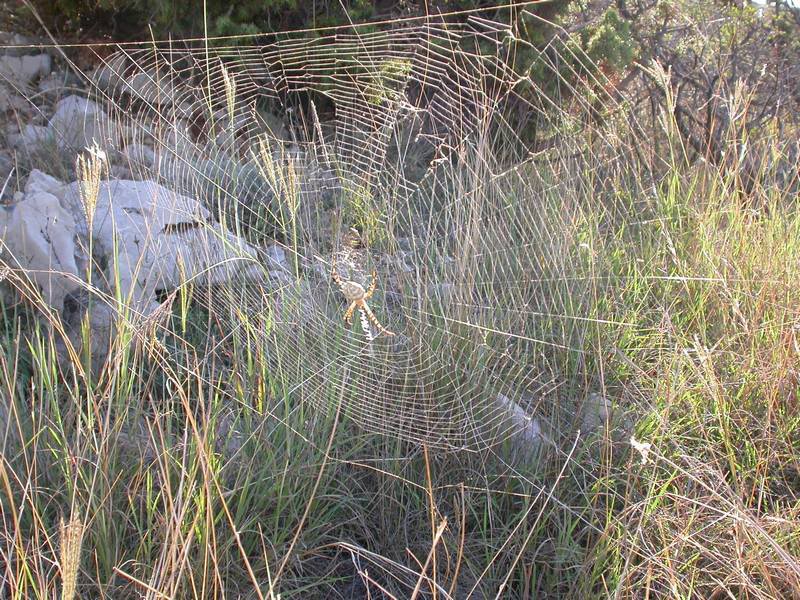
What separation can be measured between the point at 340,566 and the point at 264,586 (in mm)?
316

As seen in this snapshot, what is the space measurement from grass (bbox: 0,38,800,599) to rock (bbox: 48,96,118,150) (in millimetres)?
1549

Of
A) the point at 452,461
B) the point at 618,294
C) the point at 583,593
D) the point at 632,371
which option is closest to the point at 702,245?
the point at 618,294

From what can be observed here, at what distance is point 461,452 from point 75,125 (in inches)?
120

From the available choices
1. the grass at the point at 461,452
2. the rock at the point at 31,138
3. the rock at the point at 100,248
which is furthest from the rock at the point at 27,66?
the grass at the point at 461,452

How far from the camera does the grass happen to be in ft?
5.78

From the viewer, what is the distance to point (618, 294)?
269 centimetres

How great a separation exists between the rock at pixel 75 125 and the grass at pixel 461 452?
1549mm

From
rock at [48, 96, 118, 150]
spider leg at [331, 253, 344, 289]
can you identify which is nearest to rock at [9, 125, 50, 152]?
rock at [48, 96, 118, 150]

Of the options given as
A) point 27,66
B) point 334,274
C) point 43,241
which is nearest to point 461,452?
point 334,274

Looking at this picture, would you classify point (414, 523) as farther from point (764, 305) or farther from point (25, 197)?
point (25, 197)

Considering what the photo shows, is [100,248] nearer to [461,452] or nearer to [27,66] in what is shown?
[461,452]

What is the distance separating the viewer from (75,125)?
4234mm

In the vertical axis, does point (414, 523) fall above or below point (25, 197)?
below

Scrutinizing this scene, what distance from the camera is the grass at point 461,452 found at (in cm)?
176
